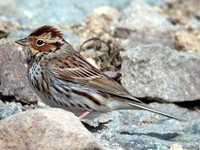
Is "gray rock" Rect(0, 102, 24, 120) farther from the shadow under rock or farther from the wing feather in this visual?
the shadow under rock

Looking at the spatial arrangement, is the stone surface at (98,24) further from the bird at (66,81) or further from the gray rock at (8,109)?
the gray rock at (8,109)

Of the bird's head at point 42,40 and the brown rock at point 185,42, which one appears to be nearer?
the bird's head at point 42,40

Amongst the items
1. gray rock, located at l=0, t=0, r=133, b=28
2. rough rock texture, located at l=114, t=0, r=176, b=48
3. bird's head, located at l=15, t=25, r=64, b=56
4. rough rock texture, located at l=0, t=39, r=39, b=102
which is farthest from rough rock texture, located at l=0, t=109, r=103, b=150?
gray rock, located at l=0, t=0, r=133, b=28

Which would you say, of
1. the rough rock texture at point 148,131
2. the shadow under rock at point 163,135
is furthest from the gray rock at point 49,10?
the shadow under rock at point 163,135

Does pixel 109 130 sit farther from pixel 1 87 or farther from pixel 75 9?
pixel 75 9

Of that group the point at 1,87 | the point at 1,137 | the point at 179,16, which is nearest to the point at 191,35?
the point at 179,16

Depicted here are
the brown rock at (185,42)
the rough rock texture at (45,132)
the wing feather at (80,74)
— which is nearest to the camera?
the rough rock texture at (45,132)

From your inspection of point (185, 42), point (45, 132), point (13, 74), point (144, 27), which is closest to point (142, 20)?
point (144, 27)
